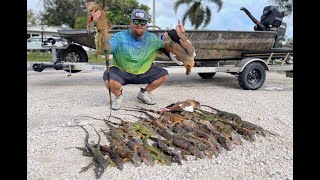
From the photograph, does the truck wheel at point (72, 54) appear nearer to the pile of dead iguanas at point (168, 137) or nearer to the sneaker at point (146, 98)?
the sneaker at point (146, 98)

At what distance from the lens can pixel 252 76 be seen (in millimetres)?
8219

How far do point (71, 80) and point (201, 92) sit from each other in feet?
12.7

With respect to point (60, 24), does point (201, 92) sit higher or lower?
lower

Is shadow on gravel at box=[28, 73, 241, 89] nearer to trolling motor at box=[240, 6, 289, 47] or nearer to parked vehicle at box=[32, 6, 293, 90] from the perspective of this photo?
parked vehicle at box=[32, 6, 293, 90]

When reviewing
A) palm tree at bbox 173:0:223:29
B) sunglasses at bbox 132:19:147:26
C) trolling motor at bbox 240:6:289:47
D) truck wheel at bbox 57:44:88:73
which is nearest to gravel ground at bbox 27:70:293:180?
truck wheel at bbox 57:44:88:73

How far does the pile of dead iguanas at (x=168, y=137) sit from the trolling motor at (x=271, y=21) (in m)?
4.46

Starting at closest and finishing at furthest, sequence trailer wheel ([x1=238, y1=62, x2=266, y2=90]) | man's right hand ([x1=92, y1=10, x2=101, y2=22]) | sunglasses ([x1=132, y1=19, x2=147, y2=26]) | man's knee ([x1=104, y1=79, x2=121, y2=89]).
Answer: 1. man's right hand ([x1=92, y1=10, x2=101, y2=22])
2. sunglasses ([x1=132, y1=19, x2=147, y2=26])
3. man's knee ([x1=104, y1=79, x2=121, y2=89])
4. trailer wheel ([x1=238, y1=62, x2=266, y2=90])

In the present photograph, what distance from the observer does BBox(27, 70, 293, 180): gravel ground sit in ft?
11.2

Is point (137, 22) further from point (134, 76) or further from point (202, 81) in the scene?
point (202, 81)

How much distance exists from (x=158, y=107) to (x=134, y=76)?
605mm

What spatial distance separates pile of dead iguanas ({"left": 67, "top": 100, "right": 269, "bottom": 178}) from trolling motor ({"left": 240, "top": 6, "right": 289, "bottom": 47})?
4463 mm

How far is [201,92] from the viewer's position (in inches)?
299

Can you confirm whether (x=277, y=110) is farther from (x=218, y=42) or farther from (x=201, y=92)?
(x=218, y=42)
